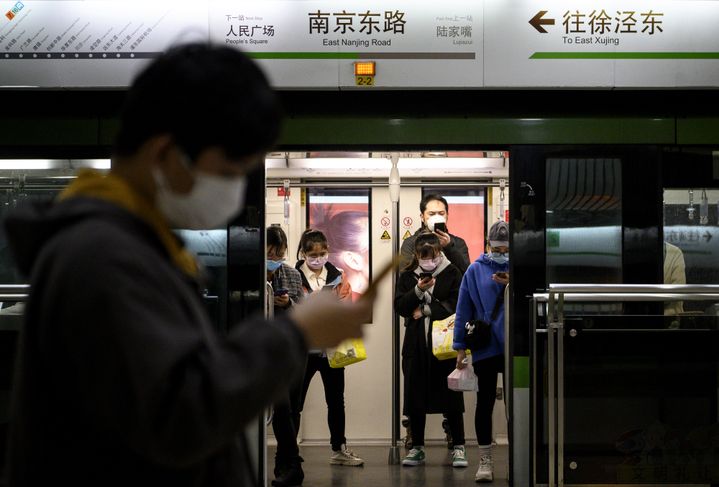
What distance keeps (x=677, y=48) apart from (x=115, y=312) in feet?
16.5

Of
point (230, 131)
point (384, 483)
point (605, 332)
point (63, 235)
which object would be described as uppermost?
point (230, 131)

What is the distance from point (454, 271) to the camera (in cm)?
789

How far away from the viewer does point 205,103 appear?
1574 mm

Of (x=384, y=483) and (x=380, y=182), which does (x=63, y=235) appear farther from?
(x=380, y=182)

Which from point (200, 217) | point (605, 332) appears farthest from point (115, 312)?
point (605, 332)

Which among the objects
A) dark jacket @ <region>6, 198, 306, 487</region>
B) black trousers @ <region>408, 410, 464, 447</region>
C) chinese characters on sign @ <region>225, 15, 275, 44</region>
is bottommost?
black trousers @ <region>408, 410, 464, 447</region>

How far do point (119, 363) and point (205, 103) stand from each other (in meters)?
0.41

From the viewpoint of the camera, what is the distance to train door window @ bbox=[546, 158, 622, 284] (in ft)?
19.9

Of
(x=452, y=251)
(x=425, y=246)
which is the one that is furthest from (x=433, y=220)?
(x=425, y=246)

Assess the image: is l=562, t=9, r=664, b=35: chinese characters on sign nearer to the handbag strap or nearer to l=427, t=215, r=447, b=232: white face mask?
the handbag strap

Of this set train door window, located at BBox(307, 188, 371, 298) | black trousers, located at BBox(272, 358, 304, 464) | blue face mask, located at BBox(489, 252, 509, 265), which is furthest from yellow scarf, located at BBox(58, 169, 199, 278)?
train door window, located at BBox(307, 188, 371, 298)

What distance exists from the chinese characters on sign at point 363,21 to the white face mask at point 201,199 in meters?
4.27

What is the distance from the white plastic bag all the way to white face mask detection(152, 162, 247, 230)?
18.7 ft

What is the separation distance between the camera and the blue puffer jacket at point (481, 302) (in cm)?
710
